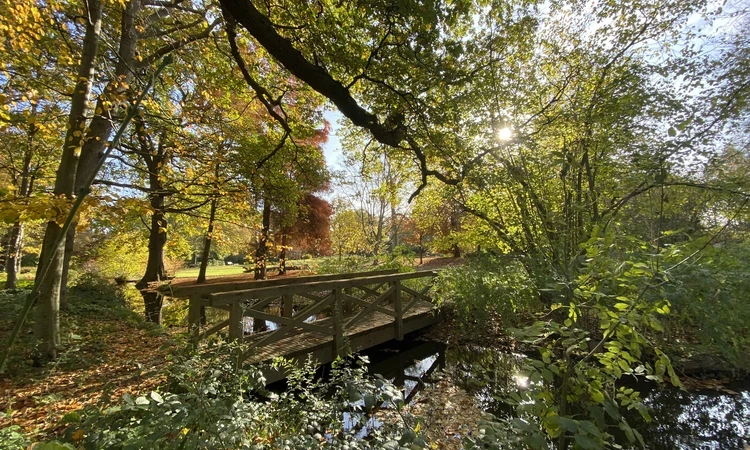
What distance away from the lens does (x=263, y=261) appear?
27.1 feet

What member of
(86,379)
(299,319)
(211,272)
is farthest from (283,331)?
(211,272)

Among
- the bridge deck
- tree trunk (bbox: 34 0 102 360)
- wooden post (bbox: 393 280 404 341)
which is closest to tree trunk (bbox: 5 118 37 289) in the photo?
tree trunk (bbox: 34 0 102 360)

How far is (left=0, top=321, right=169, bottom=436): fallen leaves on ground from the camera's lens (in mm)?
2045

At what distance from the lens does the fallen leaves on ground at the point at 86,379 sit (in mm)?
2045

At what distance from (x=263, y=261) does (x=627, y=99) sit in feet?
25.6

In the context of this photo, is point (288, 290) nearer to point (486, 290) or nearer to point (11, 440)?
point (11, 440)

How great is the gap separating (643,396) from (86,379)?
6.45 m

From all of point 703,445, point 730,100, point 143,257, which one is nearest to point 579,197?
point 730,100

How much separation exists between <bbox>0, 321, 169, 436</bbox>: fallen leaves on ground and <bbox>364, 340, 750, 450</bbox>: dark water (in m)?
2.64

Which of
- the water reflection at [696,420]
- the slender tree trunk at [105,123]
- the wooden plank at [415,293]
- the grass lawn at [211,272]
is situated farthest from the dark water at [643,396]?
the grass lawn at [211,272]

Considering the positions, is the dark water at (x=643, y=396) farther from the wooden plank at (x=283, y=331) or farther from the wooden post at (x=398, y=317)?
the wooden plank at (x=283, y=331)

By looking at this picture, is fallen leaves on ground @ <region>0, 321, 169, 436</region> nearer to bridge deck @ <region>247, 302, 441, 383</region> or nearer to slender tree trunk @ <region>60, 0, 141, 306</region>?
bridge deck @ <region>247, 302, 441, 383</region>

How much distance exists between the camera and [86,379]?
3.21 meters

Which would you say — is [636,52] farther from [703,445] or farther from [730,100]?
[703,445]
